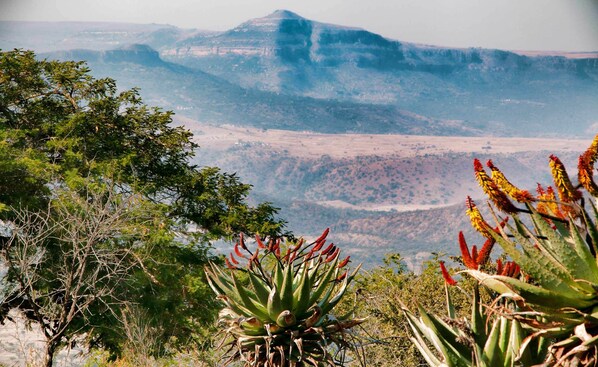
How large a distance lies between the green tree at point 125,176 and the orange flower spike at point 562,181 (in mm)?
13334

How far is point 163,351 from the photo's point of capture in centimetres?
1708

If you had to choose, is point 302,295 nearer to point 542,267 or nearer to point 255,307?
point 255,307

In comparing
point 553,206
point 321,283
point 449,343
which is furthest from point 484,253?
point 321,283

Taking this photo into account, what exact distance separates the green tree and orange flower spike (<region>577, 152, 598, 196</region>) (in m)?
13.4

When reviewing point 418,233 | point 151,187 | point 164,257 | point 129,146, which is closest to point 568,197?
point 164,257

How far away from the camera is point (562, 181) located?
351cm

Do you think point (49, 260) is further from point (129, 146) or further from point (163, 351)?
point (129, 146)

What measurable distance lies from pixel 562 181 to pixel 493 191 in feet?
1.13

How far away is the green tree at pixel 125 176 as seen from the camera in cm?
1773

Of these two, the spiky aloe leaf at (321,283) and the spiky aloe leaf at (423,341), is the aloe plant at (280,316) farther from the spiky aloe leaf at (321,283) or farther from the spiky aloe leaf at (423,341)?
the spiky aloe leaf at (423,341)

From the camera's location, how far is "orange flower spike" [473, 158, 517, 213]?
348 centimetres

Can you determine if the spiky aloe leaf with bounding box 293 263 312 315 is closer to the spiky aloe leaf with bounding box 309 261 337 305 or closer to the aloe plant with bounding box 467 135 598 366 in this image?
the spiky aloe leaf with bounding box 309 261 337 305

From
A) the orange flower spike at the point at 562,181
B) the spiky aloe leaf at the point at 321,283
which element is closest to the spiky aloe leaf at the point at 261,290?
the spiky aloe leaf at the point at 321,283

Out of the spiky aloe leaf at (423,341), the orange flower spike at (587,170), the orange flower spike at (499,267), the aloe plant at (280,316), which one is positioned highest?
the orange flower spike at (587,170)
